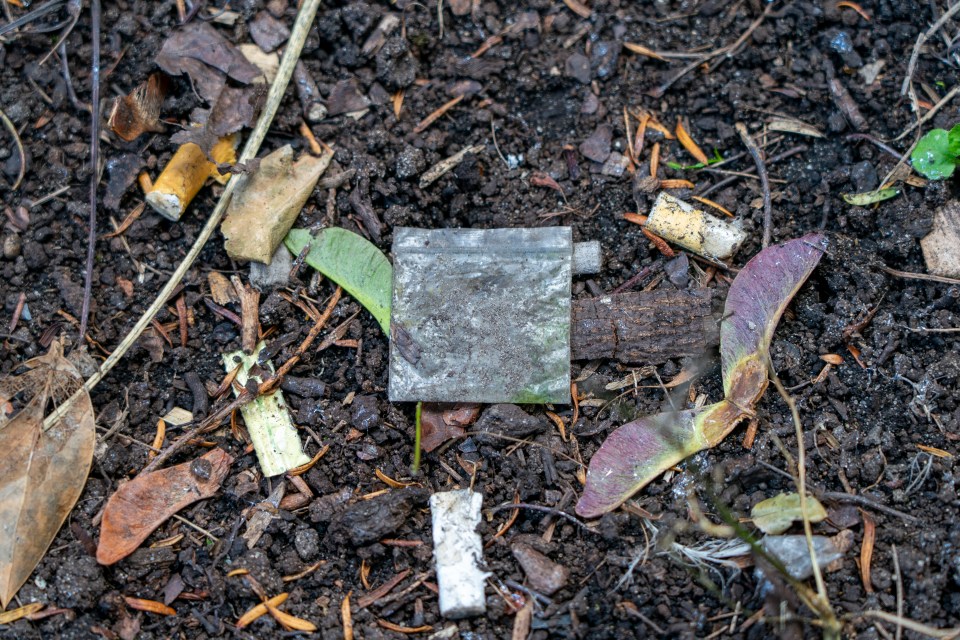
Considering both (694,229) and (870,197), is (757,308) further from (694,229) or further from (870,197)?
(870,197)

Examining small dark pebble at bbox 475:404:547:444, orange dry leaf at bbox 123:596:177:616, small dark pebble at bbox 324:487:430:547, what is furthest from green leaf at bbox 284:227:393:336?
orange dry leaf at bbox 123:596:177:616

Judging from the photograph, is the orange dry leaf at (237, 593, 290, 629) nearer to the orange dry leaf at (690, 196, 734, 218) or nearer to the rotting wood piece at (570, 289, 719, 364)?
the rotting wood piece at (570, 289, 719, 364)

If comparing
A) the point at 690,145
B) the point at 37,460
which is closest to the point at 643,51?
the point at 690,145

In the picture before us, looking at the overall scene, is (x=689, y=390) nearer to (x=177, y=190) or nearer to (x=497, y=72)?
(x=497, y=72)

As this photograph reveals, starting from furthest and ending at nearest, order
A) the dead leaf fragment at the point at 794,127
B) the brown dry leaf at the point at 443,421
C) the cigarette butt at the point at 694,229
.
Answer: the dead leaf fragment at the point at 794,127
the cigarette butt at the point at 694,229
the brown dry leaf at the point at 443,421

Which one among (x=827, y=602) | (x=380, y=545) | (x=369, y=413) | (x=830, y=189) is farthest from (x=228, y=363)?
(x=830, y=189)

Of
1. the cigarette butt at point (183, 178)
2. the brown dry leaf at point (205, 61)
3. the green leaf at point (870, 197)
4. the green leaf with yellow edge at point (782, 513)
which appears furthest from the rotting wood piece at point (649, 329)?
the brown dry leaf at point (205, 61)

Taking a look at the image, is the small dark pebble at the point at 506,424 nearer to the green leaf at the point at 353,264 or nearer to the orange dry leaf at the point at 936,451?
the green leaf at the point at 353,264
